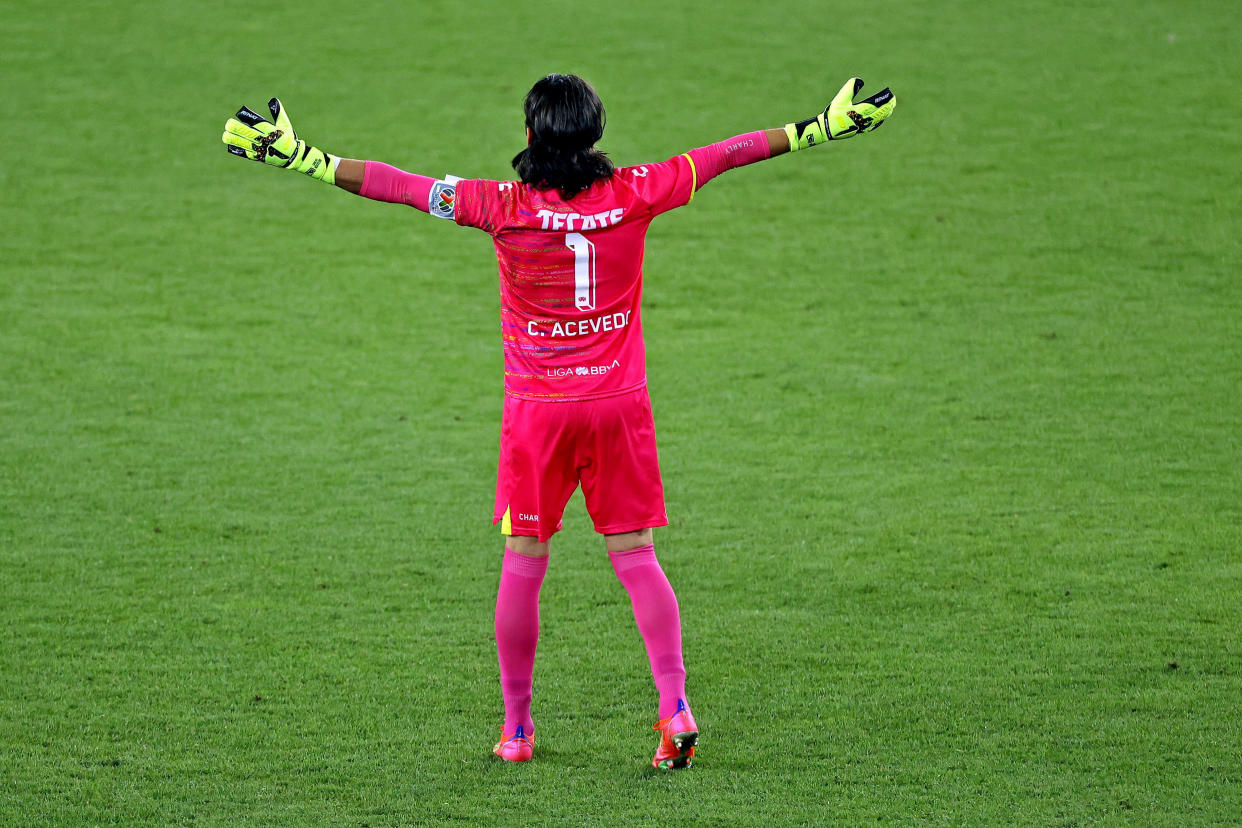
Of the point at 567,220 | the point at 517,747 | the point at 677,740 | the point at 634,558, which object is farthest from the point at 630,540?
the point at 567,220

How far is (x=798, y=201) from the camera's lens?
897 cm

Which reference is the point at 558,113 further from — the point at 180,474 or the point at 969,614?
the point at 180,474

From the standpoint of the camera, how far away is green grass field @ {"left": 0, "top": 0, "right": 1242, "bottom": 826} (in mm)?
3371

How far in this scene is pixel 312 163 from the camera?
3143mm

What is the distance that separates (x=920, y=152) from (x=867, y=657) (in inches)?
246

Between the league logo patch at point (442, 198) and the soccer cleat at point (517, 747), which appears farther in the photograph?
the soccer cleat at point (517, 747)

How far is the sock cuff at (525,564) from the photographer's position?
3299 mm

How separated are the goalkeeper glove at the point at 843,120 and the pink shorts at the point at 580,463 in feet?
2.37

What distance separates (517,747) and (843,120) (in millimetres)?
1721

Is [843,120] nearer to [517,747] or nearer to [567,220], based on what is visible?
[567,220]

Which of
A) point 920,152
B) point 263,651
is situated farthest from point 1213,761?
point 920,152

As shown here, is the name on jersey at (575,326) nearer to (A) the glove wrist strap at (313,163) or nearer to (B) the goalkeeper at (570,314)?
(B) the goalkeeper at (570,314)

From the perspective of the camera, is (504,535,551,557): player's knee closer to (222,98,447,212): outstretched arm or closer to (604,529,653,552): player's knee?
(604,529,653,552): player's knee

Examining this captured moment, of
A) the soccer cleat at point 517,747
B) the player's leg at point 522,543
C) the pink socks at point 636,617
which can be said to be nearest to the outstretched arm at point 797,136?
the player's leg at point 522,543
